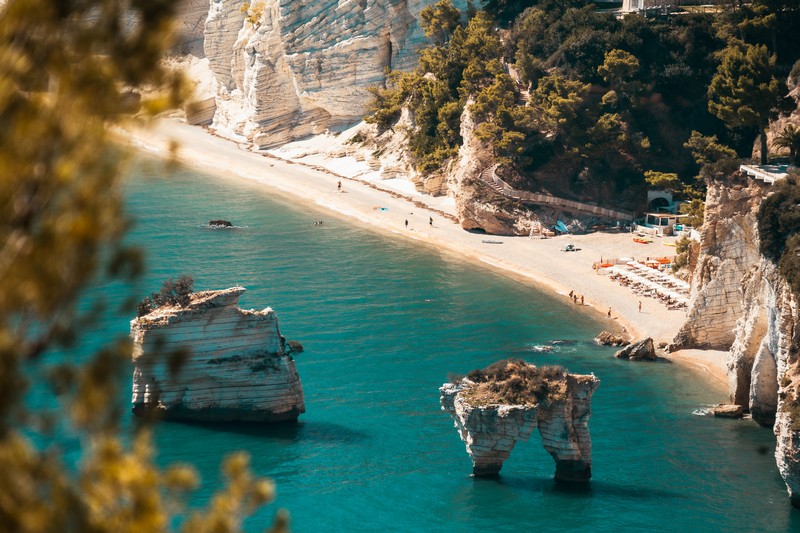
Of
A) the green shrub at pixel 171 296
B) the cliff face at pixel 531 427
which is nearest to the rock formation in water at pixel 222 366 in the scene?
the green shrub at pixel 171 296

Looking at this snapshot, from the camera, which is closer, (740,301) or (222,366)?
(222,366)

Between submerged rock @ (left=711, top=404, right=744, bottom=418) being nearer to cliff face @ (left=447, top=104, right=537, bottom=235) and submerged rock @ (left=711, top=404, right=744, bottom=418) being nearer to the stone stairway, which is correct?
cliff face @ (left=447, top=104, right=537, bottom=235)

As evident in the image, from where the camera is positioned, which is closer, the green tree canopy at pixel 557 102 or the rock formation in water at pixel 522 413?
the rock formation in water at pixel 522 413

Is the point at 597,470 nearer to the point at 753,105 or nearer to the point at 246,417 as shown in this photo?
the point at 246,417

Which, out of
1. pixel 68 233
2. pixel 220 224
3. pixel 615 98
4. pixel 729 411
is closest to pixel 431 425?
pixel 729 411

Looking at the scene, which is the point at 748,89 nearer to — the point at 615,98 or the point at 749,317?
the point at 615,98

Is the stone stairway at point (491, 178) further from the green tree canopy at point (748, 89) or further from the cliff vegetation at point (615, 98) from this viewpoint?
the green tree canopy at point (748, 89)

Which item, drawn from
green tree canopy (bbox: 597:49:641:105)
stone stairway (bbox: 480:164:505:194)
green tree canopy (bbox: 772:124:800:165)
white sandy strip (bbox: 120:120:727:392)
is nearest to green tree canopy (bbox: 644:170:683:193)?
white sandy strip (bbox: 120:120:727:392)
